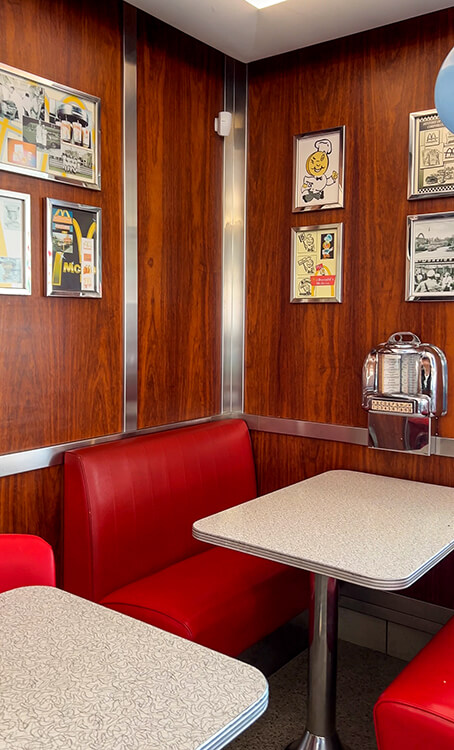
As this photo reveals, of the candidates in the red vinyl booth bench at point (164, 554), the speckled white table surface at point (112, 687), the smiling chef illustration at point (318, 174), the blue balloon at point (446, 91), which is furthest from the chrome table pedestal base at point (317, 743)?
the smiling chef illustration at point (318, 174)

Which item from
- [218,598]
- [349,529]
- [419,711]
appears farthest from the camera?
[218,598]

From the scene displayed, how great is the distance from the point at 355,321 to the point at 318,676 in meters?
1.51

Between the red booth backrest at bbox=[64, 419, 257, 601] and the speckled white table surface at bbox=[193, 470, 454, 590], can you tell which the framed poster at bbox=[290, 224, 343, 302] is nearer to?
the red booth backrest at bbox=[64, 419, 257, 601]

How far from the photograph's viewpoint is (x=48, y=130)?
2.35 metres

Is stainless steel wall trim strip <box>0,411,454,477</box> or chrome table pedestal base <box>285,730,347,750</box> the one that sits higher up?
stainless steel wall trim strip <box>0,411,454,477</box>

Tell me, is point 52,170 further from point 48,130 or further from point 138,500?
point 138,500

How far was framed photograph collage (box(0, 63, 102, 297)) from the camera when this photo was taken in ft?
7.29

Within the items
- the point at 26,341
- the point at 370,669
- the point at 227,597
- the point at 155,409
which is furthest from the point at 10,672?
the point at 370,669

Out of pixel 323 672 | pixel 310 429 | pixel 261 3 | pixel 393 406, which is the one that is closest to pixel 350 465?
pixel 310 429

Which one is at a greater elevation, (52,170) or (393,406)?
(52,170)

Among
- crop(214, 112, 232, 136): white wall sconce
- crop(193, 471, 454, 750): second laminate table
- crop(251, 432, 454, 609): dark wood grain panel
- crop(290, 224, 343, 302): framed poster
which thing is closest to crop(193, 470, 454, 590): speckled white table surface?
crop(193, 471, 454, 750): second laminate table

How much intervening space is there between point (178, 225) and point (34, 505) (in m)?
1.39

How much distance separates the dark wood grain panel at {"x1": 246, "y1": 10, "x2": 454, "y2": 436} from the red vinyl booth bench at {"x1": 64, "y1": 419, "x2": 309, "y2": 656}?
25.4 inches

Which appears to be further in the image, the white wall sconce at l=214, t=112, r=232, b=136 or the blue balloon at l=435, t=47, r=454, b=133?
the white wall sconce at l=214, t=112, r=232, b=136
